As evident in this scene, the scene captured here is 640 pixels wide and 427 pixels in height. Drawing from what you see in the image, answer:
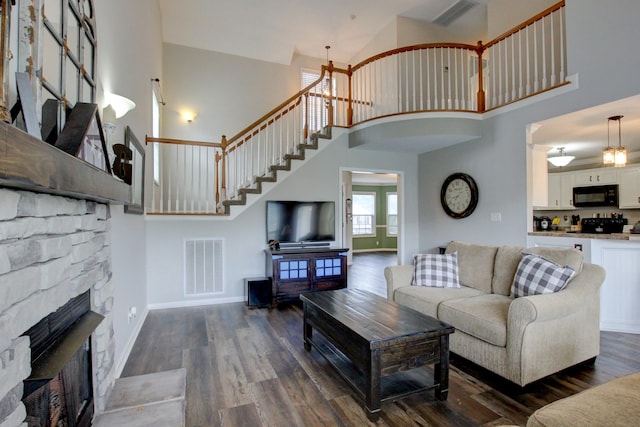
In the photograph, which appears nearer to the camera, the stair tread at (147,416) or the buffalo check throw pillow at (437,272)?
the stair tread at (147,416)

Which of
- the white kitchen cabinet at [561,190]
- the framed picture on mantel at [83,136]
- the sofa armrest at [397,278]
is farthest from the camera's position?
the white kitchen cabinet at [561,190]

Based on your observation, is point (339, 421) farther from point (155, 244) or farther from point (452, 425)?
point (155, 244)

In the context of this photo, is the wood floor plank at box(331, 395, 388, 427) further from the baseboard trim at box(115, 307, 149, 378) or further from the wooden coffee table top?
the baseboard trim at box(115, 307, 149, 378)

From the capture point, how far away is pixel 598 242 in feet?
11.7

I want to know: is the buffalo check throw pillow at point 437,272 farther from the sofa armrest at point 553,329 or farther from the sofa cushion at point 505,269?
the sofa armrest at point 553,329

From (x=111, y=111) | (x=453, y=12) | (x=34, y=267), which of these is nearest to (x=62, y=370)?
(x=34, y=267)

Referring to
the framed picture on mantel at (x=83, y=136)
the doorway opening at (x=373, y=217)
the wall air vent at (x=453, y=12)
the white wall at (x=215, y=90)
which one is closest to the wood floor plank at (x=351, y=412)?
the framed picture on mantel at (x=83, y=136)

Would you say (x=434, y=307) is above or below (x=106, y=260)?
below

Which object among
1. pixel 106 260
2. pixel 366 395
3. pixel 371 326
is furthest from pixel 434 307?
pixel 106 260

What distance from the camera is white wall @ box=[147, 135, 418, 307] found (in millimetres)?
4445

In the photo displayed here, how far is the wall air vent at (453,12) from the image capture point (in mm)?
5914

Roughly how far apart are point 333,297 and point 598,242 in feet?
10.2

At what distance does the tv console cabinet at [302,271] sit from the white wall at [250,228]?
43 cm

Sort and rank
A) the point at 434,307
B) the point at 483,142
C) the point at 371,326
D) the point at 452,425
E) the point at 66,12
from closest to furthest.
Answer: the point at 66,12 → the point at 452,425 → the point at 371,326 → the point at 434,307 → the point at 483,142
